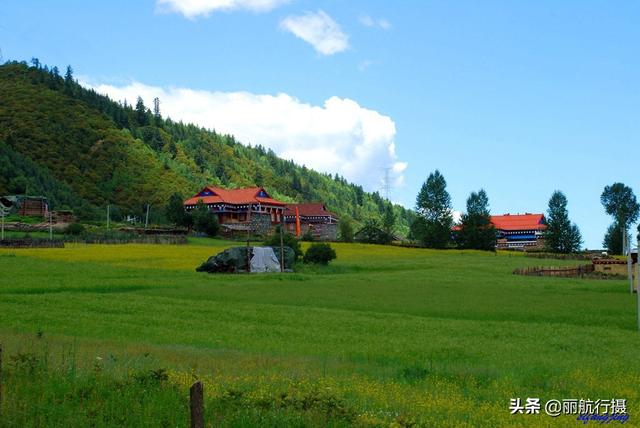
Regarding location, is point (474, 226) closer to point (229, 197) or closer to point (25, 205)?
point (229, 197)

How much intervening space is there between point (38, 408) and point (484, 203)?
451 feet

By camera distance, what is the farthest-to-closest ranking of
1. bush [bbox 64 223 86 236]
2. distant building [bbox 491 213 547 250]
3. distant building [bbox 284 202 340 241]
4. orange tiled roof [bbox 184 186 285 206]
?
distant building [bbox 491 213 547 250], distant building [bbox 284 202 340 241], orange tiled roof [bbox 184 186 285 206], bush [bbox 64 223 86 236]

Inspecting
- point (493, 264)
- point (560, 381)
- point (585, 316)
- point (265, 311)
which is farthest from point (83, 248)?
point (560, 381)

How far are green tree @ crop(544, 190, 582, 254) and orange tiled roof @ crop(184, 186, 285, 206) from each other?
215 feet

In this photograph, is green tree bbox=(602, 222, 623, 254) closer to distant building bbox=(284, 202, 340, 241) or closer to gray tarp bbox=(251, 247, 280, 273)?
distant building bbox=(284, 202, 340, 241)

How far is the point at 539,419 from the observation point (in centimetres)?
1281

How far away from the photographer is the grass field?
1256 cm

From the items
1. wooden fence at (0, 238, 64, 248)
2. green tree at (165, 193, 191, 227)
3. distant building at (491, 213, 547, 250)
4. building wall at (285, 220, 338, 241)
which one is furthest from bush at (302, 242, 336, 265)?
distant building at (491, 213, 547, 250)

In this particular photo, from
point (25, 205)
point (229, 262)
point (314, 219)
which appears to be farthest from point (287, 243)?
point (314, 219)

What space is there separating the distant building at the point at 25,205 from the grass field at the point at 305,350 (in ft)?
284

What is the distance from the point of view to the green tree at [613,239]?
142m

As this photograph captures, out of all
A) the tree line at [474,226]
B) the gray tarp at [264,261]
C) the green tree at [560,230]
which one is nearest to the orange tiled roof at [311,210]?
the tree line at [474,226]

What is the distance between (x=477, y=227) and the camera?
138m

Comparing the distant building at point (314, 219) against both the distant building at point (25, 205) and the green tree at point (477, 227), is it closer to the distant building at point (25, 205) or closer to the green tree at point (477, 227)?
the green tree at point (477, 227)
